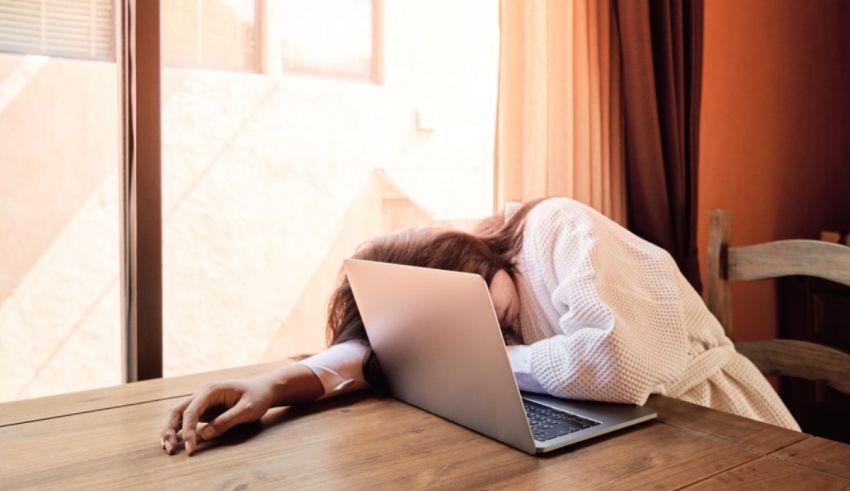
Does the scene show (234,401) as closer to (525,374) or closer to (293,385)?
(293,385)

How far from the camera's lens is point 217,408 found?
3.09 ft

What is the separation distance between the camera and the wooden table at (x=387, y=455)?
0.73m

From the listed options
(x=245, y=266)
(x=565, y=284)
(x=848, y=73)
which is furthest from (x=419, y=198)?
(x=565, y=284)

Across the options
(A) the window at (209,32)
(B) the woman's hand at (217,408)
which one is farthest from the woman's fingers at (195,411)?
(A) the window at (209,32)

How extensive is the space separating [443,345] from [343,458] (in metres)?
0.18

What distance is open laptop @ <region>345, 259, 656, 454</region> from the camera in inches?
31.2

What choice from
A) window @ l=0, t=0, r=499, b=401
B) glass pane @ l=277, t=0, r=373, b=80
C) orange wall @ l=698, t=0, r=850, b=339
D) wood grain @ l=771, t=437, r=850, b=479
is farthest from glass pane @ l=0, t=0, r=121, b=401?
wood grain @ l=771, t=437, r=850, b=479

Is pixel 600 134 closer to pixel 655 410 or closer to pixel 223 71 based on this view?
pixel 655 410

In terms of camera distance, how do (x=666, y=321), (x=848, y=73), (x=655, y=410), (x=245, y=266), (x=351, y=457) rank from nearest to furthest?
1. (x=351, y=457)
2. (x=655, y=410)
3. (x=666, y=321)
4. (x=848, y=73)
5. (x=245, y=266)

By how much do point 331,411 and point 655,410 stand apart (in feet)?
1.51

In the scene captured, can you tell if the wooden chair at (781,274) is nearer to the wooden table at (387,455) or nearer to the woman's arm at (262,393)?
the wooden table at (387,455)

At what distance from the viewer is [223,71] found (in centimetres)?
499

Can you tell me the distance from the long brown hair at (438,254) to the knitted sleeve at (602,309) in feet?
0.17

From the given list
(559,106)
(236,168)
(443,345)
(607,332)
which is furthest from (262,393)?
(236,168)
